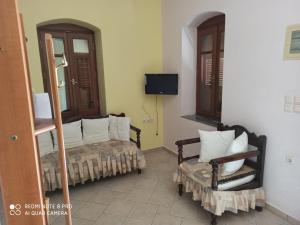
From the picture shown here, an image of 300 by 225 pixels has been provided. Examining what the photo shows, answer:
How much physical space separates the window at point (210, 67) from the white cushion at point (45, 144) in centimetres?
246

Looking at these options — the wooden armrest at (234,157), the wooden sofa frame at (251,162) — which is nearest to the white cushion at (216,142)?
the wooden sofa frame at (251,162)

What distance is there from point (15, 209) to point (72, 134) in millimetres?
2346

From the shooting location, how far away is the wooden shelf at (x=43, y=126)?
106cm

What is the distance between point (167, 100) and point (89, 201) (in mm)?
2267

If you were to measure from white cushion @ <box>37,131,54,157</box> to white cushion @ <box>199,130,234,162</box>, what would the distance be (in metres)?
2.07

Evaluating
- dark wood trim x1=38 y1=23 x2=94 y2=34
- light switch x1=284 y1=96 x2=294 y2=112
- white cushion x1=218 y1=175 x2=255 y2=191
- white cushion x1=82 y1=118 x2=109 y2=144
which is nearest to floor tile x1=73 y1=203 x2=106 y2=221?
white cushion x1=82 y1=118 x2=109 y2=144

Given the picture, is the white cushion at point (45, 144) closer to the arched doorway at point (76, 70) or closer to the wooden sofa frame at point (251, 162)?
the arched doorway at point (76, 70)

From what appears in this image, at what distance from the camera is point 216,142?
8.84 ft

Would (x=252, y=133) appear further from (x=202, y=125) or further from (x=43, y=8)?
(x=43, y=8)

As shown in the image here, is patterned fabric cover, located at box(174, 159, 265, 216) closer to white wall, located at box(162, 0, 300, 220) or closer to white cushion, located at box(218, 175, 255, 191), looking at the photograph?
white cushion, located at box(218, 175, 255, 191)

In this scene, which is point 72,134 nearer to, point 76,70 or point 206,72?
point 76,70

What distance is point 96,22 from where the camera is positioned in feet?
11.6

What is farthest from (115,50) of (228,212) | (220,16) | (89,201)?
(228,212)

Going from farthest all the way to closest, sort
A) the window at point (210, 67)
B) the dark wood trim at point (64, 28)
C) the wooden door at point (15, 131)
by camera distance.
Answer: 1. the dark wood trim at point (64, 28)
2. the window at point (210, 67)
3. the wooden door at point (15, 131)
